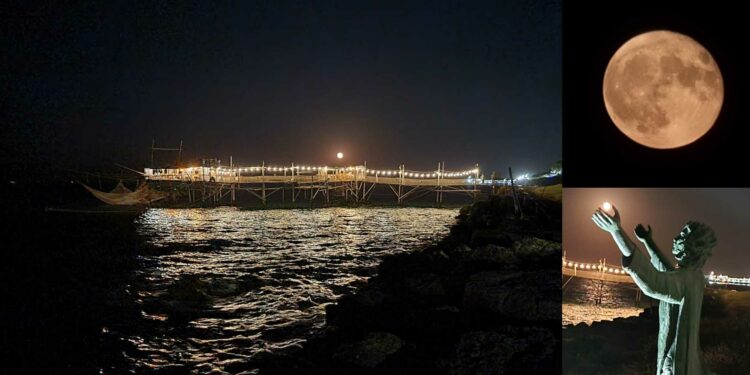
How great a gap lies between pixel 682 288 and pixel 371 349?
490 cm

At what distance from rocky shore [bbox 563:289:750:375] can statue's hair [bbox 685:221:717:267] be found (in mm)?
2528

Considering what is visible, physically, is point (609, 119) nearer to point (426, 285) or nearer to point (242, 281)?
point (426, 285)

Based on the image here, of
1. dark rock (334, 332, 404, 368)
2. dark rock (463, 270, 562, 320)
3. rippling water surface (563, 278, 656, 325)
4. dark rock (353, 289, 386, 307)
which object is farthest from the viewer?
dark rock (353, 289, 386, 307)

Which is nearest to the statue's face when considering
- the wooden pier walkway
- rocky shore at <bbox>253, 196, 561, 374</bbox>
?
rocky shore at <bbox>253, 196, 561, 374</bbox>

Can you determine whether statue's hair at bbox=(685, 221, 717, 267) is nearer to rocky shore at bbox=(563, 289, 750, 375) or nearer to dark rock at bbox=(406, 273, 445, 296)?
rocky shore at bbox=(563, 289, 750, 375)

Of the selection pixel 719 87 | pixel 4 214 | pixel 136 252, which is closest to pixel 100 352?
pixel 719 87

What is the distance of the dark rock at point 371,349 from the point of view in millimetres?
6766

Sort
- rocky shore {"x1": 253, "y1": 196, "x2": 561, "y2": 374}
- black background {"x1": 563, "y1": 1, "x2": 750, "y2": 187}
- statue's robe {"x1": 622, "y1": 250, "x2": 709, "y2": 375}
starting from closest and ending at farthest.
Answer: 1. statue's robe {"x1": 622, "y1": 250, "x2": 709, "y2": 375}
2. black background {"x1": 563, "y1": 1, "x2": 750, "y2": 187}
3. rocky shore {"x1": 253, "y1": 196, "x2": 561, "y2": 374}

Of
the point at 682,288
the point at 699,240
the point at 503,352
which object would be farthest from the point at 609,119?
the point at 503,352

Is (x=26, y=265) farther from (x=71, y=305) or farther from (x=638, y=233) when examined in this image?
(x=638, y=233)

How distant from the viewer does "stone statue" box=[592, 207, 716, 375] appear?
293 centimetres

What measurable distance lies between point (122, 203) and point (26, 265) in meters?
22.9

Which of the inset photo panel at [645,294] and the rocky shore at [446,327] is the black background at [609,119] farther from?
the rocky shore at [446,327]

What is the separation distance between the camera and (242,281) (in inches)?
502
